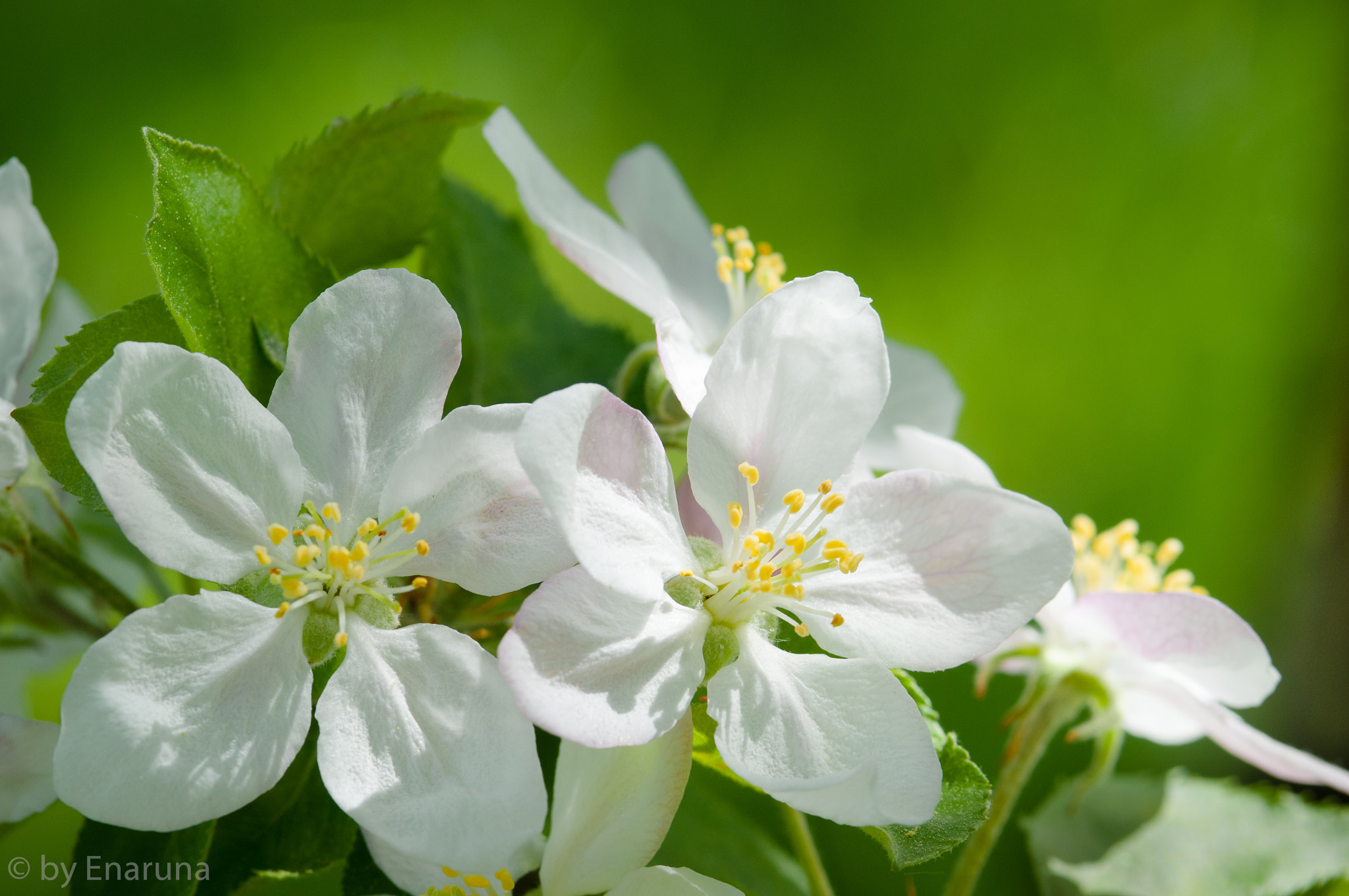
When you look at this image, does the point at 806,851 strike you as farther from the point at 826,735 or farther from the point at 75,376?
the point at 75,376

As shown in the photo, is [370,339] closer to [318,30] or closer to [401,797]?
[401,797]

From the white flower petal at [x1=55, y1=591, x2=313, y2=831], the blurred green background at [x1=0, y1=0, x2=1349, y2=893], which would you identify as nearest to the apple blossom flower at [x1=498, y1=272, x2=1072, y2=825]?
the white flower petal at [x1=55, y1=591, x2=313, y2=831]

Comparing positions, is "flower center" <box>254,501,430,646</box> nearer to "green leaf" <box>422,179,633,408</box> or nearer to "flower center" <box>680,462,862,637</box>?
"flower center" <box>680,462,862,637</box>

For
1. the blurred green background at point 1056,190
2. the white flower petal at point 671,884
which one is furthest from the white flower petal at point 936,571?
the blurred green background at point 1056,190

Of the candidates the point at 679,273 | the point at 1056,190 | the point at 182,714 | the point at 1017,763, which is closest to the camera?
the point at 182,714

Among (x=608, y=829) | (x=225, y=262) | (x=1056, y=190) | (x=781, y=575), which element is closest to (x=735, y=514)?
(x=781, y=575)

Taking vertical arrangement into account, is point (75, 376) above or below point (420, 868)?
above
